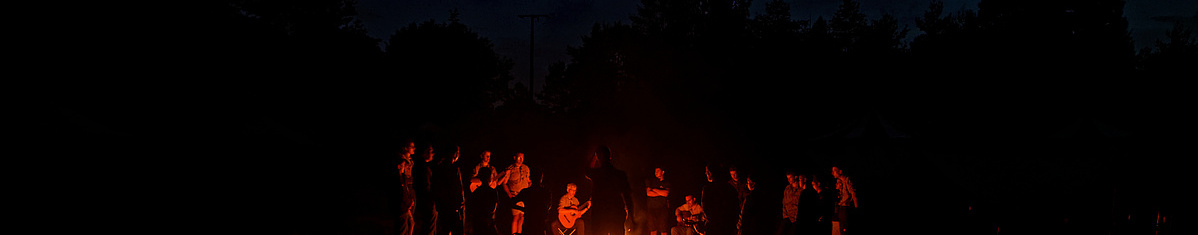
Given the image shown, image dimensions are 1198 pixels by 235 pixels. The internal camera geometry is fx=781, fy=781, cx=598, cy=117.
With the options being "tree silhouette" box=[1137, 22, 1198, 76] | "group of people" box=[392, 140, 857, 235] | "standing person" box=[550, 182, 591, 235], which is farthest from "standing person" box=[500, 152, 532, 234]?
"tree silhouette" box=[1137, 22, 1198, 76]

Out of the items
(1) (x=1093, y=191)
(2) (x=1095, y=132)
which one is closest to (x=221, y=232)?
(1) (x=1093, y=191)

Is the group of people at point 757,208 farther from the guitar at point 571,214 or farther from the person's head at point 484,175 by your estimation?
the person's head at point 484,175

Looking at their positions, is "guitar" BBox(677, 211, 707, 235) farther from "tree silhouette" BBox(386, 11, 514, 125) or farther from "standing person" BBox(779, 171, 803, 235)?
"tree silhouette" BBox(386, 11, 514, 125)

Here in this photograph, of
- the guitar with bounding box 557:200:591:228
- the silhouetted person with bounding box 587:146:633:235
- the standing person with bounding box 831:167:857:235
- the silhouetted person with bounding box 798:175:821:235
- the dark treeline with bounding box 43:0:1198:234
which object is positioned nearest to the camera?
the silhouetted person with bounding box 798:175:821:235

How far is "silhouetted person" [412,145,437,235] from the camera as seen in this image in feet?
29.8

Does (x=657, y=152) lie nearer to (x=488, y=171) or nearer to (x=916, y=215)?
(x=916, y=215)

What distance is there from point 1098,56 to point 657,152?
13795mm

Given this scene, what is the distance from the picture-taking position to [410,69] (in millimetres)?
21469

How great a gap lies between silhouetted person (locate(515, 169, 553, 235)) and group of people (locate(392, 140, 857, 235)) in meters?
0.03

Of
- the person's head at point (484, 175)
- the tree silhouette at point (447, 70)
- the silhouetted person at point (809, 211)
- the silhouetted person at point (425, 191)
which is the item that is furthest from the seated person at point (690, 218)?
the tree silhouette at point (447, 70)

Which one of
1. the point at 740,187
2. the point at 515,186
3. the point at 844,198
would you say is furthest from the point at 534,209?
the point at 844,198

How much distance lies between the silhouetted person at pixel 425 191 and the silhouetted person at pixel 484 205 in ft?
3.64

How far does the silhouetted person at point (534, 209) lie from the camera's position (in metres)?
10.9

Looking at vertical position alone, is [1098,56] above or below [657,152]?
above
